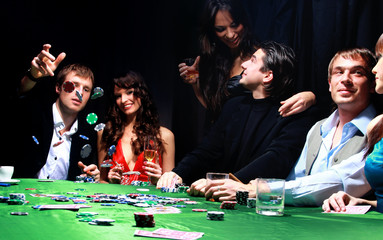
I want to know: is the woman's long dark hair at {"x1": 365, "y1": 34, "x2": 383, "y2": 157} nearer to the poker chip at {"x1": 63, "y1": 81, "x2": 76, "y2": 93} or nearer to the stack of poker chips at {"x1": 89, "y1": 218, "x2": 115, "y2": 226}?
the stack of poker chips at {"x1": 89, "y1": 218, "x2": 115, "y2": 226}

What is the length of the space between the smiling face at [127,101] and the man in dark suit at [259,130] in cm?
108

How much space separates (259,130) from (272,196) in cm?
196

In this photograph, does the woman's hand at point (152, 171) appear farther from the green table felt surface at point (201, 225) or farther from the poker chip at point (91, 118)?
the green table felt surface at point (201, 225)

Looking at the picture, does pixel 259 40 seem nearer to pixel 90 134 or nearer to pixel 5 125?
pixel 90 134

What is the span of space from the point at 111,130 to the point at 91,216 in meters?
3.35

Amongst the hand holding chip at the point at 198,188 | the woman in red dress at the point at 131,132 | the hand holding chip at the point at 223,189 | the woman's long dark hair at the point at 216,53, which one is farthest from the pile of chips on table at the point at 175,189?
the woman in red dress at the point at 131,132

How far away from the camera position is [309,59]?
124 inches

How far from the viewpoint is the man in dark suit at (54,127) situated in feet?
14.0

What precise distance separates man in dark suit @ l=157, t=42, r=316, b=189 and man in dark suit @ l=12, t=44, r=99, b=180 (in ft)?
3.95

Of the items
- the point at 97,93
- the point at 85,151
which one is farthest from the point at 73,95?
the point at 85,151

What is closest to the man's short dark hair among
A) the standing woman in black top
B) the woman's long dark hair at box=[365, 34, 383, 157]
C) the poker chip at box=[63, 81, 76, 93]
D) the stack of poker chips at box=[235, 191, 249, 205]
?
the standing woman in black top

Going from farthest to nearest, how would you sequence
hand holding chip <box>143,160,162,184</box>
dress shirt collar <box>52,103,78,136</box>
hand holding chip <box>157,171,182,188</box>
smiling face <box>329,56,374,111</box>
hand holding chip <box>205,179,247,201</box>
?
1. dress shirt collar <box>52,103,78,136</box>
2. hand holding chip <box>143,160,162,184</box>
3. hand holding chip <box>157,171,182,188</box>
4. smiling face <box>329,56,374,111</box>
5. hand holding chip <box>205,179,247,201</box>

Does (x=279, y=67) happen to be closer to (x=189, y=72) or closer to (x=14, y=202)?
(x=189, y=72)

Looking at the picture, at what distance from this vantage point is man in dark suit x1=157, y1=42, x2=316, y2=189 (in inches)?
127
